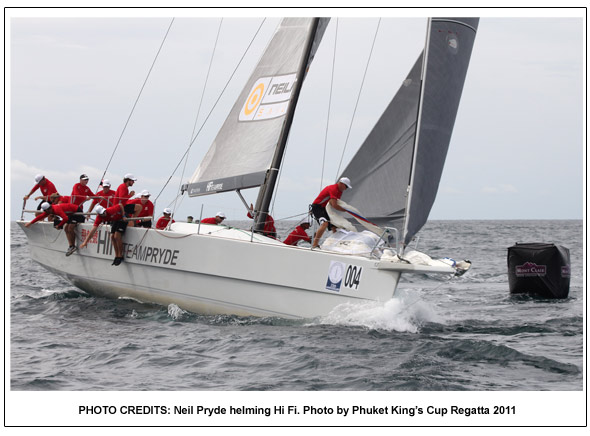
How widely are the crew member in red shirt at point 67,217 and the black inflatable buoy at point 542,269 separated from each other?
7344 mm

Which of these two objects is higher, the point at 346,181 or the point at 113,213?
the point at 346,181

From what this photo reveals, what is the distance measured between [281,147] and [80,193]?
3.90m

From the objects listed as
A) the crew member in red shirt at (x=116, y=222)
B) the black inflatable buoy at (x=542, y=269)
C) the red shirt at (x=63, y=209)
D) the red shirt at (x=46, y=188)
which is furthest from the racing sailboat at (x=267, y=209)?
the black inflatable buoy at (x=542, y=269)

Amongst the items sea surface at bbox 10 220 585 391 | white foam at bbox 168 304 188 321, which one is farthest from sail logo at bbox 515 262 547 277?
white foam at bbox 168 304 188 321

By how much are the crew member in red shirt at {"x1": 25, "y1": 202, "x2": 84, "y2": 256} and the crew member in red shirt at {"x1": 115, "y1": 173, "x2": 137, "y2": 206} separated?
860mm

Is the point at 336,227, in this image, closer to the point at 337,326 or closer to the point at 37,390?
the point at 337,326

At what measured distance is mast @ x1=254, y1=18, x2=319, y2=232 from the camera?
34.9 feet

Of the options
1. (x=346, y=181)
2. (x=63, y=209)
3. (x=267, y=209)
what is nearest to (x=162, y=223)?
(x=63, y=209)

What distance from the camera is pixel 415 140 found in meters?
9.06

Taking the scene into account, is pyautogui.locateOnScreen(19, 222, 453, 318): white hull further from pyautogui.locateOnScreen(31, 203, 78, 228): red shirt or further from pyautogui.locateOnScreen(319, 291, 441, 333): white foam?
pyautogui.locateOnScreen(31, 203, 78, 228): red shirt

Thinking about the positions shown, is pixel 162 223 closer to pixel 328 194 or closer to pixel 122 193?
pixel 122 193
